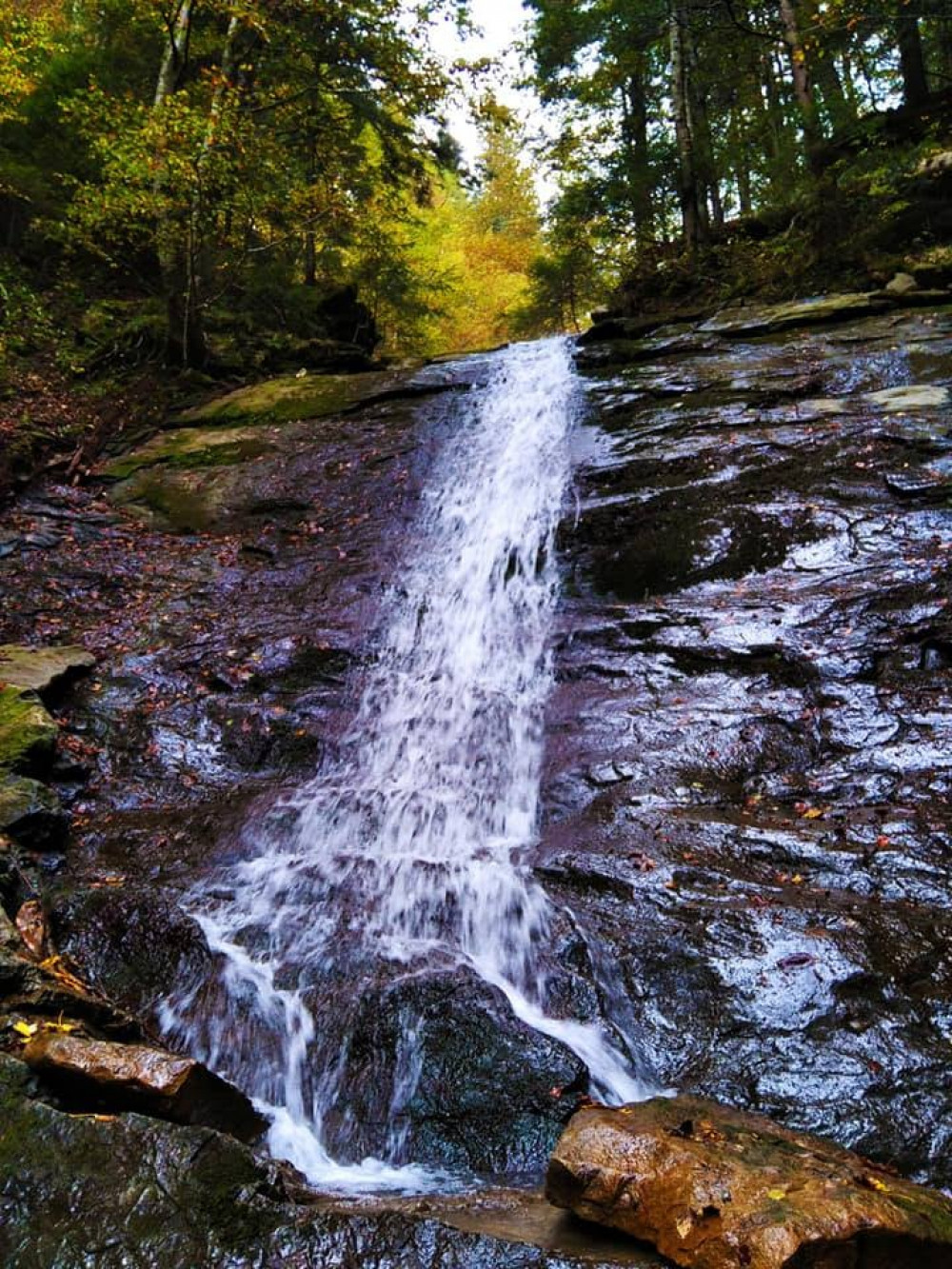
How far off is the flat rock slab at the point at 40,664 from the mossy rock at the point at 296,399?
577 centimetres

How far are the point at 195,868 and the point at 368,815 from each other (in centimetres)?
125

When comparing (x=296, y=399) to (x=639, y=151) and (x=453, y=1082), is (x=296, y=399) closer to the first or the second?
Result: (x=639, y=151)

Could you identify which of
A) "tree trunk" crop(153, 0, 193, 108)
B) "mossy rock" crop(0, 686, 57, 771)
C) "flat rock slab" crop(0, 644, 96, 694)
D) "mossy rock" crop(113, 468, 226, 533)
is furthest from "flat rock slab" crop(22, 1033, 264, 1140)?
"tree trunk" crop(153, 0, 193, 108)

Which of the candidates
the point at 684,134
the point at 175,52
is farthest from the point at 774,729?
the point at 175,52

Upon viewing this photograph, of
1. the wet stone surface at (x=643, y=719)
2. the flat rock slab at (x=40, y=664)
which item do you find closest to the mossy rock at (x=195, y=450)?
the wet stone surface at (x=643, y=719)

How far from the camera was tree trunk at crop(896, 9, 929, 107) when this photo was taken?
12.6m

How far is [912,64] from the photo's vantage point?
42.0 ft

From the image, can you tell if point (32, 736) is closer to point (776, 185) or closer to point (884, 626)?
point (884, 626)

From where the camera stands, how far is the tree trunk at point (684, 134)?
43.1ft

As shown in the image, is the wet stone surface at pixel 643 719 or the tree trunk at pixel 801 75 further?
the tree trunk at pixel 801 75

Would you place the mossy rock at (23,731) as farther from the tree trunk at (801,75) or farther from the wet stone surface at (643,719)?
the tree trunk at (801,75)

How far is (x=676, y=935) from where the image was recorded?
4004 millimetres

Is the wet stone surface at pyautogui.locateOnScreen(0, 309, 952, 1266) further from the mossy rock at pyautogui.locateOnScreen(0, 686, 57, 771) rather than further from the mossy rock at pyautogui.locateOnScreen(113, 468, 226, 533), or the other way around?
the mossy rock at pyautogui.locateOnScreen(0, 686, 57, 771)

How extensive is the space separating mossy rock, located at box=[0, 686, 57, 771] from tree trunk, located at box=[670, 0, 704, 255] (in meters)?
13.0
